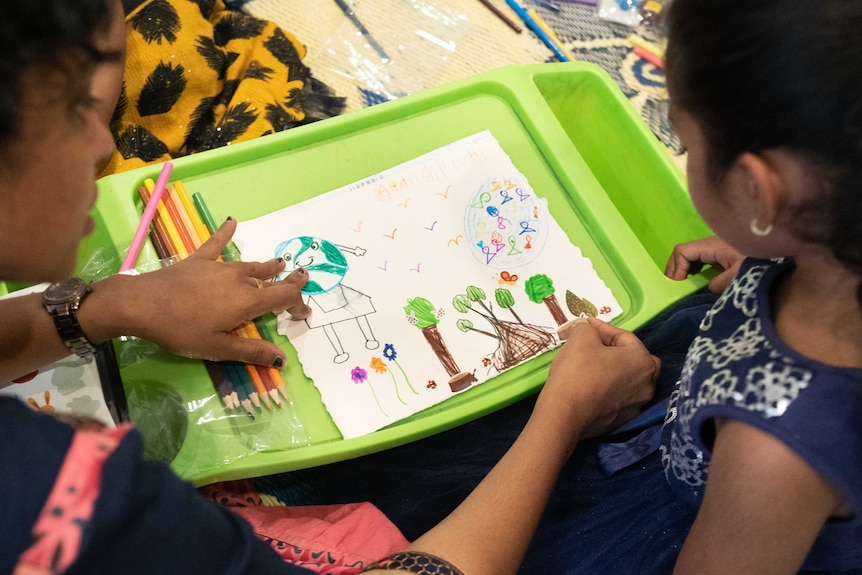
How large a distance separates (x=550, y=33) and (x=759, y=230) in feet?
2.59

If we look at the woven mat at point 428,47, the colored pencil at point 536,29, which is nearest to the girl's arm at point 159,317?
the woven mat at point 428,47

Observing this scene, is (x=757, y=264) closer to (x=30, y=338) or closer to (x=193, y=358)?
(x=193, y=358)

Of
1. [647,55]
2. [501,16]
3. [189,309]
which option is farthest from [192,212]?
[647,55]

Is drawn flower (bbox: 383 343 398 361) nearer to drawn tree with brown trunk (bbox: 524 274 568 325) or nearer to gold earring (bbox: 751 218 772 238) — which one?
drawn tree with brown trunk (bbox: 524 274 568 325)

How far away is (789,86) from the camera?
33 centimetres

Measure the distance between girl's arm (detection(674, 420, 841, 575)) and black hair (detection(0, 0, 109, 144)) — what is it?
1.39 feet

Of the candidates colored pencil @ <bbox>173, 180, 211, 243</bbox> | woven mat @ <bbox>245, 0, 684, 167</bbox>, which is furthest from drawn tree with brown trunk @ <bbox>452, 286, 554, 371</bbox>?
woven mat @ <bbox>245, 0, 684, 167</bbox>

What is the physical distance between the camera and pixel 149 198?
2.09 feet

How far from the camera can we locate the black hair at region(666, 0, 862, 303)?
32 centimetres

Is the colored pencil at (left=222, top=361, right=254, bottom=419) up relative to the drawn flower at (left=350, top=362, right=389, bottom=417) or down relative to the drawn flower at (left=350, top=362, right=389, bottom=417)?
up

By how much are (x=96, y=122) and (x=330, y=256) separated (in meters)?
0.28

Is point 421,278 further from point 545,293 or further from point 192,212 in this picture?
point 192,212

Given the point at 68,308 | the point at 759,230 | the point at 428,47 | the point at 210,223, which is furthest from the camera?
the point at 428,47

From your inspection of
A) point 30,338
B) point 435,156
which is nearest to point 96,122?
point 30,338
